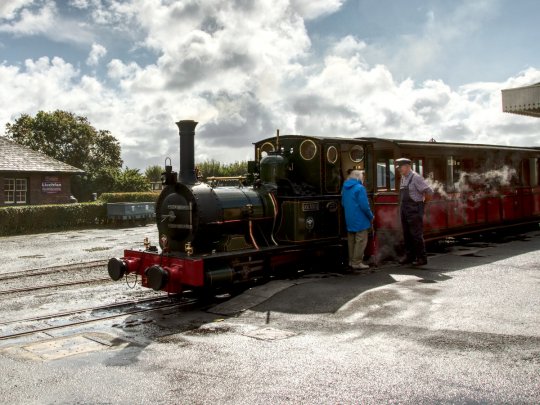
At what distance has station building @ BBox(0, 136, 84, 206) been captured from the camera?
84.7 feet

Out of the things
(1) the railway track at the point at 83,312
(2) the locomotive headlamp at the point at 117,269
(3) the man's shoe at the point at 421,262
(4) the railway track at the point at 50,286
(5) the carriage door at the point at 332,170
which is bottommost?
(1) the railway track at the point at 83,312

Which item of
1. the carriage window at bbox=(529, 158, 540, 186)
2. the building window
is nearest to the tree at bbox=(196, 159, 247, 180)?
the building window

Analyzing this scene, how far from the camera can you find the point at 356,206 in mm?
8930

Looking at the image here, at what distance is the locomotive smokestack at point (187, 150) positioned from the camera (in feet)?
24.8

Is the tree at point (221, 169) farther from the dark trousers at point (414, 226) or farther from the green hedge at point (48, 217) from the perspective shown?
the dark trousers at point (414, 226)

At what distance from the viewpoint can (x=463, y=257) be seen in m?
10.8

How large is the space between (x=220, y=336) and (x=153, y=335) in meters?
0.79

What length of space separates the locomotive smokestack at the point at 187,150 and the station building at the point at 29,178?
66.6 ft

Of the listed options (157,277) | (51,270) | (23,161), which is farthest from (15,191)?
(157,277)

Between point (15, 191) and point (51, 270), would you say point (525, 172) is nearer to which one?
point (51, 270)

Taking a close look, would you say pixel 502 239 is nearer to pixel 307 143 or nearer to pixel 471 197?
pixel 471 197

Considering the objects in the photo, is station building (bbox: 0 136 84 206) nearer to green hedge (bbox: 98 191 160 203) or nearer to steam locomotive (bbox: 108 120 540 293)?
green hedge (bbox: 98 191 160 203)

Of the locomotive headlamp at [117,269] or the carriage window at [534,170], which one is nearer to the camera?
the locomotive headlamp at [117,269]

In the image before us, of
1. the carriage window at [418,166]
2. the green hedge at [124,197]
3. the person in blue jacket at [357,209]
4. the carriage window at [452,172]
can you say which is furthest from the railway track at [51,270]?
the green hedge at [124,197]
